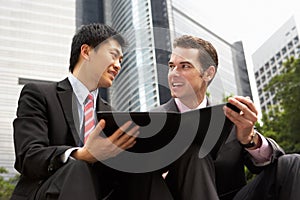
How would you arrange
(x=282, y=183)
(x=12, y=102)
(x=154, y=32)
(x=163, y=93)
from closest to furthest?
(x=282, y=183), (x=163, y=93), (x=154, y=32), (x=12, y=102)

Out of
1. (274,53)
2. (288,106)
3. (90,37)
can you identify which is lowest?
(90,37)

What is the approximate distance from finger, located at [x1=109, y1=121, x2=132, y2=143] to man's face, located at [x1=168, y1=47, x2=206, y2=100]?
599 millimetres

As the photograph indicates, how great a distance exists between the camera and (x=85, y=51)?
1331 millimetres

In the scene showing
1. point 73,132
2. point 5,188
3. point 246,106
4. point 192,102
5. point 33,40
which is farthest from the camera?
point 33,40

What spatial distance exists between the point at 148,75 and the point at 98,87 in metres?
0.29

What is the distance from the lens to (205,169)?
2.90 ft

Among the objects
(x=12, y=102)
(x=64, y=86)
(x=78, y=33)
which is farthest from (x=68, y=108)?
(x=12, y=102)

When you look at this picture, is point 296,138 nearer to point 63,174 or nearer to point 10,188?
point 63,174

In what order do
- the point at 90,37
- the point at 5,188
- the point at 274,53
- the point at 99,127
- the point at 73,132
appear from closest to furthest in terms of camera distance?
the point at 99,127 → the point at 73,132 → the point at 90,37 → the point at 5,188 → the point at 274,53

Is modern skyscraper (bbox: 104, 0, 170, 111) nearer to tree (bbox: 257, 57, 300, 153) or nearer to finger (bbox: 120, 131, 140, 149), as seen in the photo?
finger (bbox: 120, 131, 140, 149)

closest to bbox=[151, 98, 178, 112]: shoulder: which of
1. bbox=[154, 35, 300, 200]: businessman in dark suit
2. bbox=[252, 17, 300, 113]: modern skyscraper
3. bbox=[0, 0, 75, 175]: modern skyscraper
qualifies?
bbox=[154, 35, 300, 200]: businessman in dark suit

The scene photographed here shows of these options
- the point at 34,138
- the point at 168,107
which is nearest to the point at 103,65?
the point at 168,107

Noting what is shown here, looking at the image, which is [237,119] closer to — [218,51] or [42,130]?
[42,130]

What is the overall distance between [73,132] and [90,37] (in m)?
0.41
